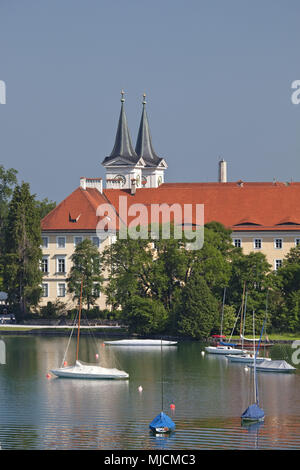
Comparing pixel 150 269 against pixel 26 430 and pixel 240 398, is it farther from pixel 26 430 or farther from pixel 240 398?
pixel 26 430

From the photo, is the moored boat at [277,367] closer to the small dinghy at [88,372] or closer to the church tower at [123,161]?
the small dinghy at [88,372]

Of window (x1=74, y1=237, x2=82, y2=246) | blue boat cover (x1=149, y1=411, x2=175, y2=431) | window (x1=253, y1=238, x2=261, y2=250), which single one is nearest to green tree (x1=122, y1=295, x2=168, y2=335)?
window (x1=74, y1=237, x2=82, y2=246)

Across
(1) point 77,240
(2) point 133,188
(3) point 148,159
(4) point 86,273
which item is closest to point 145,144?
(3) point 148,159

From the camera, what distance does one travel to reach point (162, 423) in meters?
49.2

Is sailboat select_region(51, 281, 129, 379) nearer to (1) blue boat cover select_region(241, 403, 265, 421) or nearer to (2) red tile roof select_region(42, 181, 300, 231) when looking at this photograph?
(1) blue boat cover select_region(241, 403, 265, 421)

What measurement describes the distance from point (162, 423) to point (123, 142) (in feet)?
264

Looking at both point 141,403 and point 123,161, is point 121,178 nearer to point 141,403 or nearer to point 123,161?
point 123,161

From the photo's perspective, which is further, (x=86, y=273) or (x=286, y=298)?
(x=86, y=273)

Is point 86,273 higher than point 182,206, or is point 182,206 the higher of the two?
point 182,206

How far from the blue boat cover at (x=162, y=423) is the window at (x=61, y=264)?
56.0m

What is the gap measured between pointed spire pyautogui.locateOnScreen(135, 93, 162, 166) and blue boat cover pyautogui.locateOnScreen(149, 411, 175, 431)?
8406cm

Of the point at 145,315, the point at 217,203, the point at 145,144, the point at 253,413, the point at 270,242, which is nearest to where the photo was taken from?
the point at 253,413

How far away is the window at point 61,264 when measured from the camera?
345 feet
